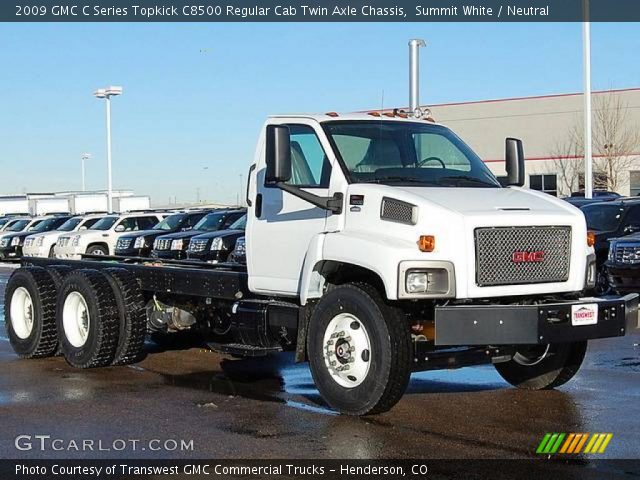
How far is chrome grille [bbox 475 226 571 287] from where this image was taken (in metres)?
8.02

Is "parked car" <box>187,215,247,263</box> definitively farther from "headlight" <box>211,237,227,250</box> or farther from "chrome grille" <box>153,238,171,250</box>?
"chrome grille" <box>153,238,171,250</box>

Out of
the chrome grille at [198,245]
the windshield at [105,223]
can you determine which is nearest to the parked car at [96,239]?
the windshield at [105,223]

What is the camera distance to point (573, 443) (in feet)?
24.3

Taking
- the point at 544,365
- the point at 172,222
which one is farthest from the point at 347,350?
the point at 172,222

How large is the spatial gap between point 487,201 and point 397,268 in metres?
1.09

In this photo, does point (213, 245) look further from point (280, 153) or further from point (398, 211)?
point (398, 211)

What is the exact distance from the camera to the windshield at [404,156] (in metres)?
8.95

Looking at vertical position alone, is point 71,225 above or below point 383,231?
below

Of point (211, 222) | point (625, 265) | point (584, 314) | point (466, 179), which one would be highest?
point (466, 179)

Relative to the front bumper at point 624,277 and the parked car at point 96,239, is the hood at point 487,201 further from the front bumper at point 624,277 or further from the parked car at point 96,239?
the parked car at point 96,239

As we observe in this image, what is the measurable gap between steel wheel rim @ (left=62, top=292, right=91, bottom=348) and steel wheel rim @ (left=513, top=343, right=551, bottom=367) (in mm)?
4877

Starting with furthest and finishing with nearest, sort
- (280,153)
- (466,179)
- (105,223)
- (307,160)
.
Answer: (105,223)
(307,160)
(466,179)
(280,153)

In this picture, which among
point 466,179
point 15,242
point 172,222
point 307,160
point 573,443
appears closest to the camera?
point 573,443

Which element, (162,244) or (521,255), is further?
(162,244)
